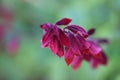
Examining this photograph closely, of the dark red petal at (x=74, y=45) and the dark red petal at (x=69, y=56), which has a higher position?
the dark red petal at (x=74, y=45)

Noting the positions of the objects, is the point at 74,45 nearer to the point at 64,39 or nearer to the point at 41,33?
the point at 64,39

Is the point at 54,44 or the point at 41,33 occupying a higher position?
the point at 54,44

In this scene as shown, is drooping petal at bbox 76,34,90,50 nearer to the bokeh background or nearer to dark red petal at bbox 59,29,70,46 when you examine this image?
dark red petal at bbox 59,29,70,46

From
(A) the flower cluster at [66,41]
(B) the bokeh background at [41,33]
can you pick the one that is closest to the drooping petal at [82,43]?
(A) the flower cluster at [66,41]

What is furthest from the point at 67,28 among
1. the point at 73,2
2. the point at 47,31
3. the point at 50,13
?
the point at 50,13

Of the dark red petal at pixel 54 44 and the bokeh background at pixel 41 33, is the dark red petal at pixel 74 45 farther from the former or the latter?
the bokeh background at pixel 41 33

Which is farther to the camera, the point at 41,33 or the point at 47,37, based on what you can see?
the point at 41,33

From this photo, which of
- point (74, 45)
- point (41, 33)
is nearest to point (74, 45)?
point (74, 45)

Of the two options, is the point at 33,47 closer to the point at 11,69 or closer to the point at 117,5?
the point at 11,69
